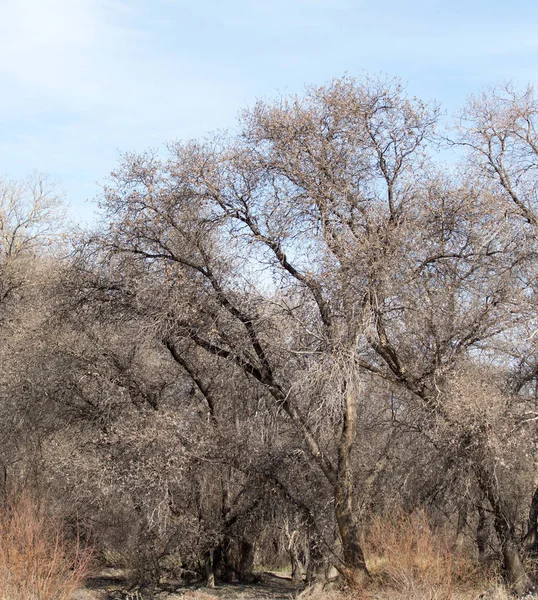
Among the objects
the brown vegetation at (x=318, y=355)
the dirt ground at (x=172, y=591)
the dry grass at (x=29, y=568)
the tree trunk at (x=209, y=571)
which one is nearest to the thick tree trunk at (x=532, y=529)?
the brown vegetation at (x=318, y=355)

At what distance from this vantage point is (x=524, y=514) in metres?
14.1

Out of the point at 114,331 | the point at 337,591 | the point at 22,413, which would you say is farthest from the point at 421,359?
the point at 22,413

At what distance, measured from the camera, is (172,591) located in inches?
641

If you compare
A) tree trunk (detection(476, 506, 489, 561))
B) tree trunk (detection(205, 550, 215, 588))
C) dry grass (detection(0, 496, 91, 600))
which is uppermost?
tree trunk (detection(476, 506, 489, 561))

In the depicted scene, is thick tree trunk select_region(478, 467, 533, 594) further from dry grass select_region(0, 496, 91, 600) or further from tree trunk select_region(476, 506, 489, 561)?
dry grass select_region(0, 496, 91, 600)

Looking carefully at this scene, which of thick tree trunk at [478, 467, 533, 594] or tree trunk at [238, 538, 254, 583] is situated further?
tree trunk at [238, 538, 254, 583]

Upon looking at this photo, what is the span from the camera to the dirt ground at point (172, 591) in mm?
15305

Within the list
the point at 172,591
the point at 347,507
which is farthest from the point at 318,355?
the point at 172,591

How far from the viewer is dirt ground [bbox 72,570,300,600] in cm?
1530

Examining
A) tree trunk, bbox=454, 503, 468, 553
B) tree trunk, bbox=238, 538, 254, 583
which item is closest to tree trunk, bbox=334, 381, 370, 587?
tree trunk, bbox=454, 503, 468, 553

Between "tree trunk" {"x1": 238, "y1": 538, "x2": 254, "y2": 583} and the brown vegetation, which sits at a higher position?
the brown vegetation

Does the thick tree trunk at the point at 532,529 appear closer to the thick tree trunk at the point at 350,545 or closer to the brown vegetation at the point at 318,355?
the brown vegetation at the point at 318,355

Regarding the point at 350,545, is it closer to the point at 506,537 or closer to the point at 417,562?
the point at 506,537

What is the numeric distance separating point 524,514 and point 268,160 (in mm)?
8225
